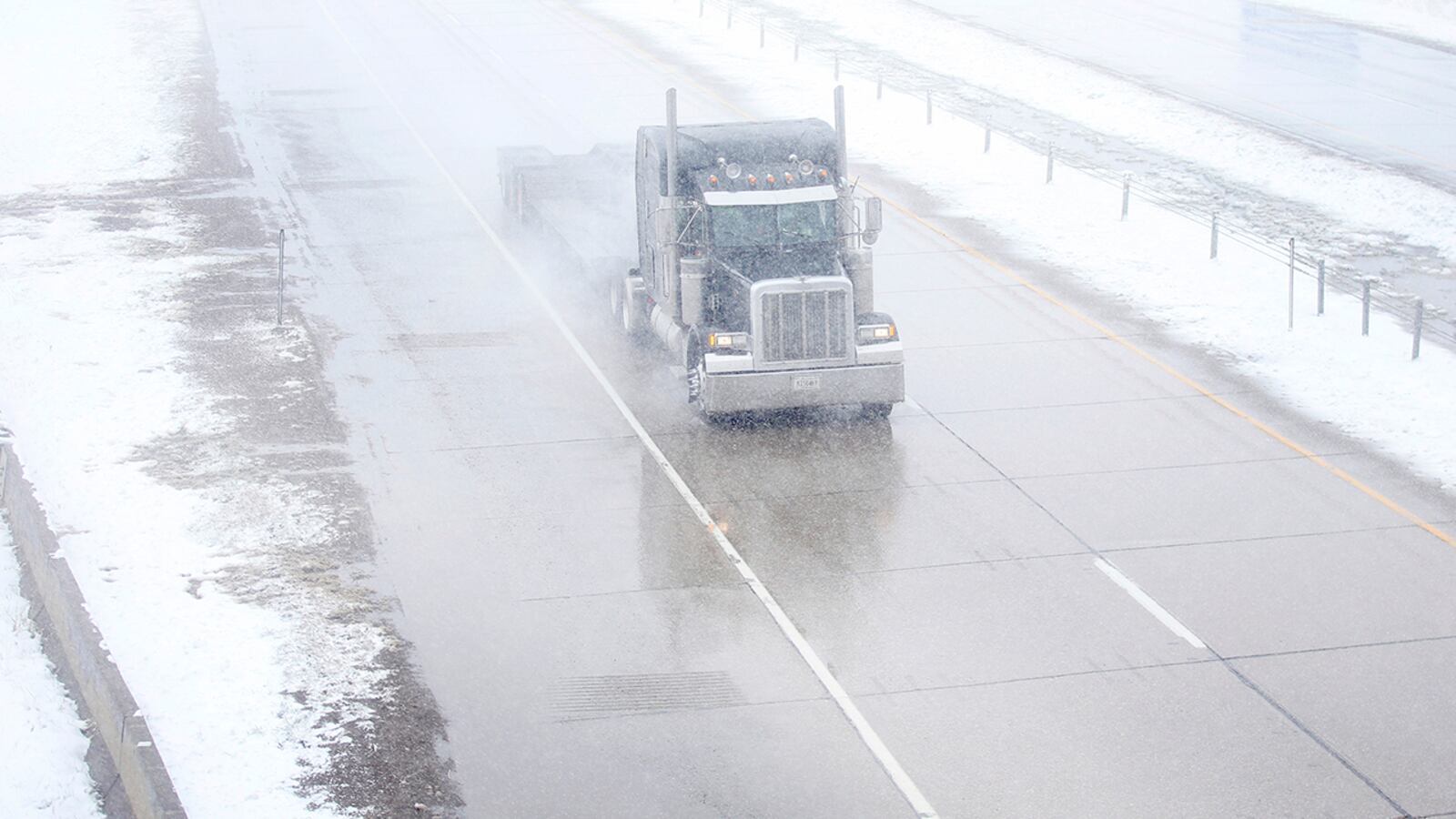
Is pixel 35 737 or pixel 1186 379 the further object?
pixel 1186 379

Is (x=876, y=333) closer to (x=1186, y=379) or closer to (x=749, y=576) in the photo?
(x=749, y=576)

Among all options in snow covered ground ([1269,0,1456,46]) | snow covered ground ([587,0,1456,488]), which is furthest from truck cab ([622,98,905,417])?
snow covered ground ([1269,0,1456,46])

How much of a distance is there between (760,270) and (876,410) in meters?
2.21

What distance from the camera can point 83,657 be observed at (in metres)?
12.5

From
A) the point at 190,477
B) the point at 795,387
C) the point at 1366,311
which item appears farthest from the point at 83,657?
the point at 1366,311

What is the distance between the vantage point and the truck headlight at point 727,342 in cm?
1862

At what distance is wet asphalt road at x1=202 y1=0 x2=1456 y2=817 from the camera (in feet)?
37.9

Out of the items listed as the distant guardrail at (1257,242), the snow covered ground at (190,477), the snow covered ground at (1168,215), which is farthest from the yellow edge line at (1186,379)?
the snow covered ground at (190,477)

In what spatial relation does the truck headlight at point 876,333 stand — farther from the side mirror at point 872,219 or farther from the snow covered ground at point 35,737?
the snow covered ground at point 35,737

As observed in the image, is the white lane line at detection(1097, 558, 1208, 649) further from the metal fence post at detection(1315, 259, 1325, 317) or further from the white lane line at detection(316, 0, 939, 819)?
the metal fence post at detection(1315, 259, 1325, 317)

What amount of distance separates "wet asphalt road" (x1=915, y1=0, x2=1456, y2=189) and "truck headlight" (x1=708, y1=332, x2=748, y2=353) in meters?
20.3

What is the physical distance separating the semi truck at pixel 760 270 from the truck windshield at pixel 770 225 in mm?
11

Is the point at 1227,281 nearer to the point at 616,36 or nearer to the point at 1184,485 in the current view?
the point at 1184,485

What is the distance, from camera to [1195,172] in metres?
34.6
